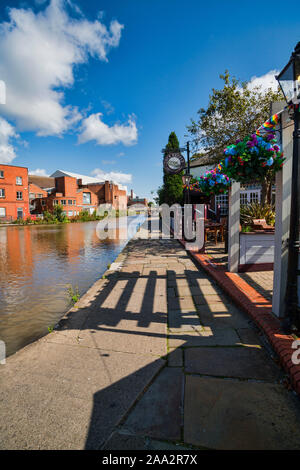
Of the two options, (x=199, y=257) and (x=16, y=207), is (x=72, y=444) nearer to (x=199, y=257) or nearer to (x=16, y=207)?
(x=199, y=257)

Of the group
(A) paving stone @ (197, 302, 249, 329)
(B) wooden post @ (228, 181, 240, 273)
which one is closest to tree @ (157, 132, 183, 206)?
(B) wooden post @ (228, 181, 240, 273)

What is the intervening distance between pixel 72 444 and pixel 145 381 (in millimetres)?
778

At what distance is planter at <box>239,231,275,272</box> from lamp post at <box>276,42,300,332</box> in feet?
8.55

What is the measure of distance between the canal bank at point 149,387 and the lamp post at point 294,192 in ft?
1.77

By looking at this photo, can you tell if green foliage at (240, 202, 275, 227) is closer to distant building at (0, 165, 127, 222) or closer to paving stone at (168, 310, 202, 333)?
paving stone at (168, 310, 202, 333)

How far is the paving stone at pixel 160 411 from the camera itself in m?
1.66

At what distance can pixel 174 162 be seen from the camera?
11516mm

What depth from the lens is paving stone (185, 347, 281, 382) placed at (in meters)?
2.23

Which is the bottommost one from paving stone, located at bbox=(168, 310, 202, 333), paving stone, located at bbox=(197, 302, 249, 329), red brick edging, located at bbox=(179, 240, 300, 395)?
paving stone, located at bbox=(168, 310, 202, 333)

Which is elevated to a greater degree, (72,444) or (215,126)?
(215,126)

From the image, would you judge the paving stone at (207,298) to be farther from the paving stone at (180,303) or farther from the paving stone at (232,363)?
the paving stone at (232,363)

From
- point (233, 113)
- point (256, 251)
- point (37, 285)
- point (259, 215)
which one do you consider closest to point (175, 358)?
point (256, 251)
